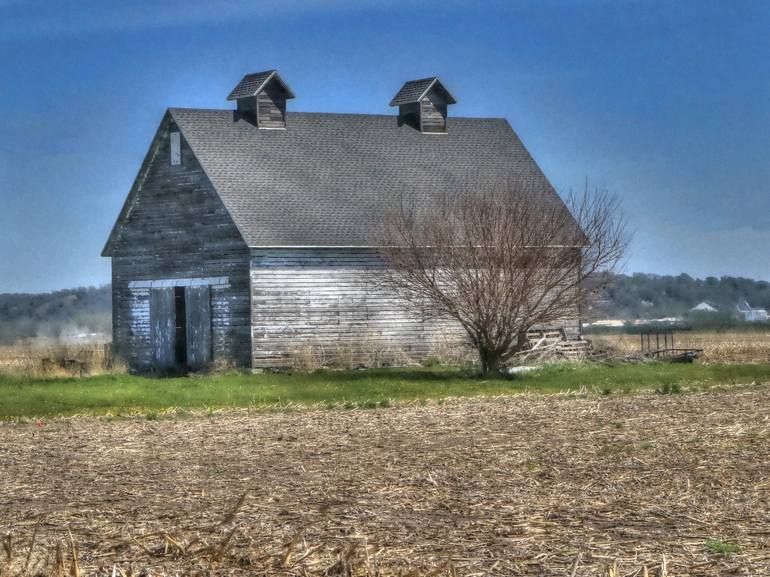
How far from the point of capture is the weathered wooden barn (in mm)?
40062

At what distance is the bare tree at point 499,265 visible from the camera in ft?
116

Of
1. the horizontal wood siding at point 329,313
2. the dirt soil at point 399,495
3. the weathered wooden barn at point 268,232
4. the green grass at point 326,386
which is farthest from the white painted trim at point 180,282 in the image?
the dirt soil at point 399,495

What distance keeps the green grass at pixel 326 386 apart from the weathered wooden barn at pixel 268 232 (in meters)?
2.52

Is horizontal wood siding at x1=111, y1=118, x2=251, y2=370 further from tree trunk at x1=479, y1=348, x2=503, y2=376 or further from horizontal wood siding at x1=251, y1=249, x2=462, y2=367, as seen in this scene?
tree trunk at x1=479, y1=348, x2=503, y2=376

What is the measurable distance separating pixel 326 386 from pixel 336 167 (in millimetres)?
12897

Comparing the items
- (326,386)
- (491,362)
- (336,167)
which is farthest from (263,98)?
(326,386)

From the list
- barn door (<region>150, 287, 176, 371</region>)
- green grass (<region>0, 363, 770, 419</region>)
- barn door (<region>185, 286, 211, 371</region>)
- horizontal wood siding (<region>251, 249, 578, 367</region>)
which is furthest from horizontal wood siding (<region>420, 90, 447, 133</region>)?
barn door (<region>150, 287, 176, 371</region>)

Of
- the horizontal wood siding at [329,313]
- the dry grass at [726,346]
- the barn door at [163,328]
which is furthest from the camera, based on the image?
the dry grass at [726,346]

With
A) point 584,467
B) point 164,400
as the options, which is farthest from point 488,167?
point 584,467

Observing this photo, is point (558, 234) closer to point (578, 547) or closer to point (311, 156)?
point (311, 156)

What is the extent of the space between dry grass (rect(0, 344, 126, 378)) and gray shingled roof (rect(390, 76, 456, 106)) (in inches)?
541

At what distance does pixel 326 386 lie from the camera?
109 feet

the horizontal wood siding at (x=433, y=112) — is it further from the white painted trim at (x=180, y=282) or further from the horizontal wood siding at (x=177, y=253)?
the white painted trim at (x=180, y=282)

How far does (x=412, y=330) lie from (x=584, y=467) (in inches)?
1024
